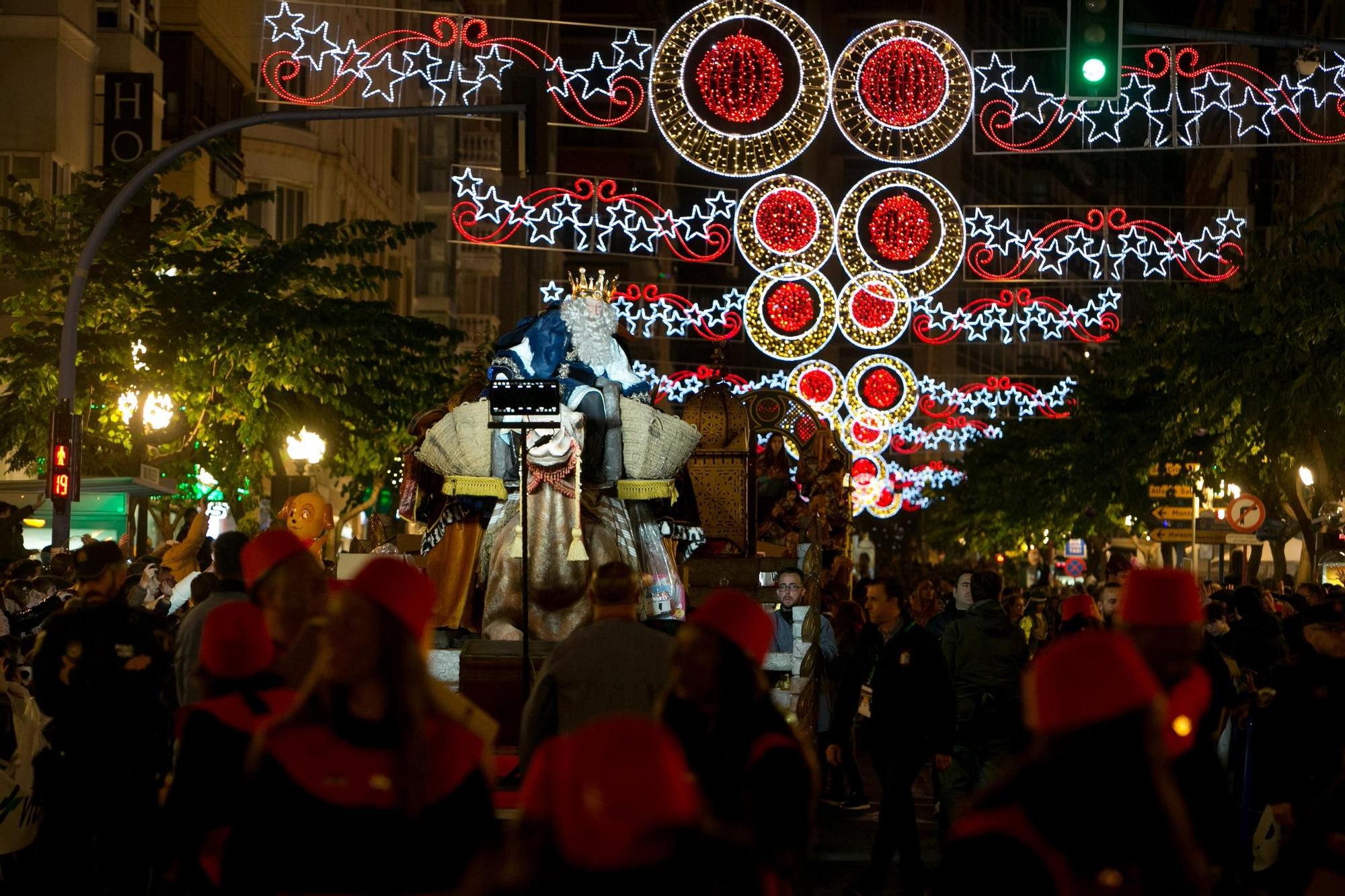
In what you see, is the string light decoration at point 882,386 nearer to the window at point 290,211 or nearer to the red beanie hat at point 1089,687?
the window at point 290,211

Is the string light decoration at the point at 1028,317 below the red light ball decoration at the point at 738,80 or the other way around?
below

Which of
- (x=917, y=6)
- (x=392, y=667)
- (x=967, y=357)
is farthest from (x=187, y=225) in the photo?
(x=917, y=6)

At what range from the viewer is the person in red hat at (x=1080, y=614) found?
36.8 feet

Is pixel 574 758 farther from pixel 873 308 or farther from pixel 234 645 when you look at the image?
pixel 873 308

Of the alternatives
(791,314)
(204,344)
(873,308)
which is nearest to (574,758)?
(204,344)

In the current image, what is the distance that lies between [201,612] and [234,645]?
248 cm

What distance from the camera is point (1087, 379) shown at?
1966 inches

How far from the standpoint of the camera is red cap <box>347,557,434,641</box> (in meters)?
4.98

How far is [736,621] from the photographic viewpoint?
19.7ft

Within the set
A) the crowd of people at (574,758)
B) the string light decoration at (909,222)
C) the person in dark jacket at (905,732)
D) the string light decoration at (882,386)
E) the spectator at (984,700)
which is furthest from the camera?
the string light decoration at (882,386)

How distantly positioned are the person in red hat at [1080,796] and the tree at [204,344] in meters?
21.3

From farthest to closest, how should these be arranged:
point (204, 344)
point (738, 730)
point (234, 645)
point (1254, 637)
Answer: point (204, 344) → point (1254, 637) → point (234, 645) → point (738, 730)

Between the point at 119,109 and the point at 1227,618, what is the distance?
2322 centimetres

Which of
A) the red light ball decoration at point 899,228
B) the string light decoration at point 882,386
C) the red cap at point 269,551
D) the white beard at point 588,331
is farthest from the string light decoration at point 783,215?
the red cap at point 269,551
